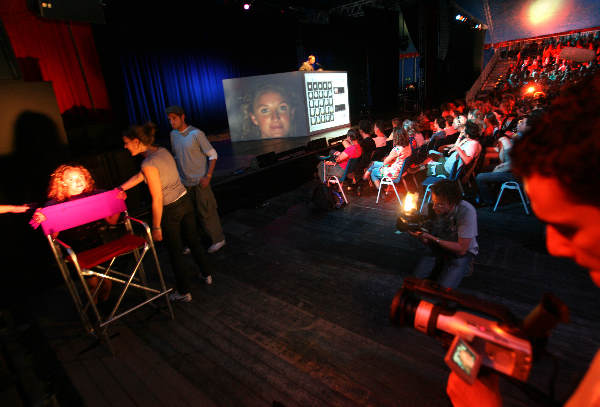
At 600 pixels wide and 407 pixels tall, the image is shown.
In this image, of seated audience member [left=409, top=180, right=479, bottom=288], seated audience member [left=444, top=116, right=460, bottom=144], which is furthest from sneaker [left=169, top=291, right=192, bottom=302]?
seated audience member [left=444, top=116, right=460, bottom=144]

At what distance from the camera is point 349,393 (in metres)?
1.86

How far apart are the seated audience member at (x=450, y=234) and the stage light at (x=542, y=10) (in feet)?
70.8

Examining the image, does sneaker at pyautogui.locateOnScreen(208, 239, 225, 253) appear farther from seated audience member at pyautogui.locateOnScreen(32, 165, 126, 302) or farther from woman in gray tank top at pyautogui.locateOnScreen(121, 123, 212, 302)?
seated audience member at pyautogui.locateOnScreen(32, 165, 126, 302)

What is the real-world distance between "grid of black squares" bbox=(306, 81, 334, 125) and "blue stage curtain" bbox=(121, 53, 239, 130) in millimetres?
4979

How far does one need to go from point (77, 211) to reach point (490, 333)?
2.46 m

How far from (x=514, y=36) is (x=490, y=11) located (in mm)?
2027

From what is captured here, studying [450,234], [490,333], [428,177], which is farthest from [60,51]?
[490,333]

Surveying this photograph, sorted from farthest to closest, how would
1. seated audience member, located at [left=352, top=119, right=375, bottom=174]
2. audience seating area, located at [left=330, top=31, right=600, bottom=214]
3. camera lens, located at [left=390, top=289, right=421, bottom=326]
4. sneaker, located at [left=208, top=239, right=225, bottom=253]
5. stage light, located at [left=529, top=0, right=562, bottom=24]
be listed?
stage light, located at [left=529, top=0, right=562, bottom=24], seated audience member, located at [left=352, top=119, right=375, bottom=174], audience seating area, located at [left=330, top=31, right=600, bottom=214], sneaker, located at [left=208, top=239, right=225, bottom=253], camera lens, located at [left=390, top=289, right=421, bottom=326]

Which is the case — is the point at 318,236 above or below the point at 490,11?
below

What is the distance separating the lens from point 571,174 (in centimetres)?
43

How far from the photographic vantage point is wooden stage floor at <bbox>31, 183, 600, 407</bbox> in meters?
1.91

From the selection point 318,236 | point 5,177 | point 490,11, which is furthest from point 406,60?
point 5,177

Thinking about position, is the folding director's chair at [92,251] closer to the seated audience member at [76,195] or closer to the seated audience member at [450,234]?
the seated audience member at [76,195]

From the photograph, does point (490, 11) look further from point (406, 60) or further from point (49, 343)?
point (49, 343)
